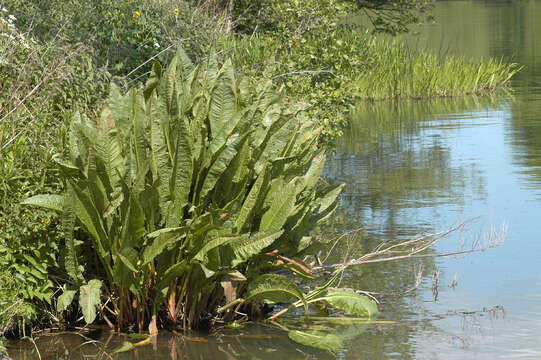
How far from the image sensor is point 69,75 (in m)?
7.02

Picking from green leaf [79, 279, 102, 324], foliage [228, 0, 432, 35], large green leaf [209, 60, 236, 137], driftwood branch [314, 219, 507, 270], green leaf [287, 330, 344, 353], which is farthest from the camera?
foliage [228, 0, 432, 35]

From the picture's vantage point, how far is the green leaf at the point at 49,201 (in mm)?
5363

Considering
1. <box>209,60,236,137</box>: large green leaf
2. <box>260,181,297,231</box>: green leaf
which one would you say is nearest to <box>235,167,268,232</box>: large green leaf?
<box>260,181,297,231</box>: green leaf

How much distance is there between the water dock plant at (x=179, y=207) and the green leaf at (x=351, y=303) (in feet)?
0.10

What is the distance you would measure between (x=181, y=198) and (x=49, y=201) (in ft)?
2.65

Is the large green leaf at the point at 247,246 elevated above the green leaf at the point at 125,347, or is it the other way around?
the large green leaf at the point at 247,246

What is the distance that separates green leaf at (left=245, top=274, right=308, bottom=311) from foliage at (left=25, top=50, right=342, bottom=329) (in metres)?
0.02

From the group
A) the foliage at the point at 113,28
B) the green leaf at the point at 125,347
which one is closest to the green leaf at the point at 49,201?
the green leaf at the point at 125,347

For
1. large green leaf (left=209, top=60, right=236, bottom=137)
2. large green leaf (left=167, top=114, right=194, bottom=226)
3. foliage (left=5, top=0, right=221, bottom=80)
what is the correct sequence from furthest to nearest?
foliage (left=5, top=0, right=221, bottom=80) → large green leaf (left=209, top=60, right=236, bottom=137) → large green leaf (left=167, top=114, right=194, bottom=226)

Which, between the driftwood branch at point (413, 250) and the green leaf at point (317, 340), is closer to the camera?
the green leaf at point (317, 340)

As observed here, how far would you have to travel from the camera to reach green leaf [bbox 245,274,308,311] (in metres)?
5.44

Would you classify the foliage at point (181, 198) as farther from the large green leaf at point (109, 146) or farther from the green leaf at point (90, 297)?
the green leaf at point (90, 297)

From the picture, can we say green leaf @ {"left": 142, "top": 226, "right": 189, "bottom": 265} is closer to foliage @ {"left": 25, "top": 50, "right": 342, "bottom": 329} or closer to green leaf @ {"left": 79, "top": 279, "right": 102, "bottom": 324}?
foliage @ {"left": 25, "top": 50, "right": 342, "bottom": 329}

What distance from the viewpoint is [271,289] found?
5.50 meters
